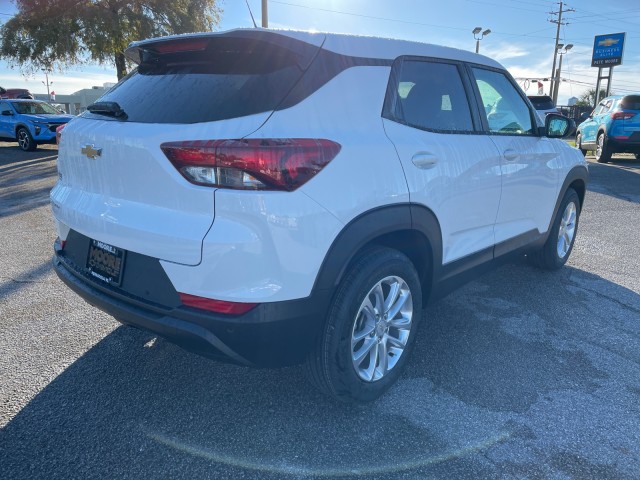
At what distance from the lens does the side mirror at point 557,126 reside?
4.07 metres

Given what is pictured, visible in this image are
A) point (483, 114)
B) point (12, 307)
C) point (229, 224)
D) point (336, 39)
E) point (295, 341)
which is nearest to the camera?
point (229, 224)

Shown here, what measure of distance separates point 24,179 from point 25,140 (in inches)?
253

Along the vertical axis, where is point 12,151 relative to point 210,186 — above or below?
below

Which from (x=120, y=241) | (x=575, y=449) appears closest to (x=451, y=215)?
(x=575, y=449)

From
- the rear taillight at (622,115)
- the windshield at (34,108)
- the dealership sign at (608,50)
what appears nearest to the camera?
the rear taillight at (622,115)

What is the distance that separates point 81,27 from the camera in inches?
786

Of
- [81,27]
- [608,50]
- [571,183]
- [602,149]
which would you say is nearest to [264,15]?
[81,27]

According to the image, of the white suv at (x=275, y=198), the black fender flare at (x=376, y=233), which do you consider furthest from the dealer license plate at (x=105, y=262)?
the black fender flare at (x=376, y=233)

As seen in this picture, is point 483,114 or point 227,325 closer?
point 227,325

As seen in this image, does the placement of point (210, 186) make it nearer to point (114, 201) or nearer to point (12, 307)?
point (114, 201)

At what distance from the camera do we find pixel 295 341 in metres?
2.23

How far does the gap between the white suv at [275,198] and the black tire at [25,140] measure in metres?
15.0

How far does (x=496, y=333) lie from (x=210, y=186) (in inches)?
95.3

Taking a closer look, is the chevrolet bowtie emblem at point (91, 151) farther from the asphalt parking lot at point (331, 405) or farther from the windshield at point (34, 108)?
the windshield at point (34, 108)
